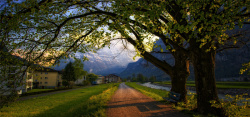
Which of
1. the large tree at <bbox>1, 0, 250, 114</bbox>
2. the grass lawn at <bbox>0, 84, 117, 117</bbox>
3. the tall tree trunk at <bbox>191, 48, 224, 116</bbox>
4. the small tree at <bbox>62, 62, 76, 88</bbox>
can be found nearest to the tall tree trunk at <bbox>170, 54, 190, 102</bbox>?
the large tree at <bbox>1, 0, 250, 114</bbox>

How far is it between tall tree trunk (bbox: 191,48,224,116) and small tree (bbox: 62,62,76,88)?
5300 centimetres

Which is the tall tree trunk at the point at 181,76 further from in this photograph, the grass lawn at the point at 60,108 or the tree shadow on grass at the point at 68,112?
the tree shadow on grass at the point at 68,112

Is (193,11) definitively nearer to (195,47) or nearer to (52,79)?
(195,47)

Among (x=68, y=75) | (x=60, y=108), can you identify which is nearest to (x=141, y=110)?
(x=60, y=108)

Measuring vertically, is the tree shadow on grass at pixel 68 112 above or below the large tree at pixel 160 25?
below

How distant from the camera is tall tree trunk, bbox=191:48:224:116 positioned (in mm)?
7125

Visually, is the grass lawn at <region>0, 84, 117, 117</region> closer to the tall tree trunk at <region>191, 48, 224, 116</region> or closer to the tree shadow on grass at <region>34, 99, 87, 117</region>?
the tree shadow on grass at <region>34, 99, 87, 117</region>

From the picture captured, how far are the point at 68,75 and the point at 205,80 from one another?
5557cm

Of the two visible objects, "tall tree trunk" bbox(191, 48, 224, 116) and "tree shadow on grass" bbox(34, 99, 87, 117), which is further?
"tree shadow on grass" bbox(34, 99, 87, 117)

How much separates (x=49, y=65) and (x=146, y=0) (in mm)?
7454

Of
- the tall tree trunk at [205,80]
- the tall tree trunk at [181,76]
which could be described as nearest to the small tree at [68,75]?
the tall tree trunk at [181,76]

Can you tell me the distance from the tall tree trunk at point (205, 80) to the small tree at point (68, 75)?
5300 centimetres

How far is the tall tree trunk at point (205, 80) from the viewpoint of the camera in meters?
7.12

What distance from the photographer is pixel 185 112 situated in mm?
7523
